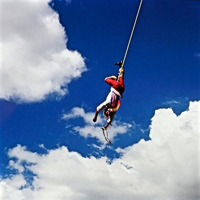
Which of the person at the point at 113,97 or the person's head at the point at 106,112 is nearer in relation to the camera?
the person at the point at 113,97

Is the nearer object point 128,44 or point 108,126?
point 128,44

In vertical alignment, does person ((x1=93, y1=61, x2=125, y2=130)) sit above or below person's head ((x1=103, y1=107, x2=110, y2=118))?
above

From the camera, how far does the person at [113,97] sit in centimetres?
749

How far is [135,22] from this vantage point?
7320 millimetres

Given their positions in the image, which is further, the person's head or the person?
the person's head

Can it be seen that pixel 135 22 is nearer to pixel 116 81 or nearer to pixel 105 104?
pixel 116 81

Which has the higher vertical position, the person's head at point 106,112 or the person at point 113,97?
the person at point 113,97

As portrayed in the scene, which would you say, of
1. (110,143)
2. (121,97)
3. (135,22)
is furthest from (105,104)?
(135,22)

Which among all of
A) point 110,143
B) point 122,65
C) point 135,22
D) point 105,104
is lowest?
point 110,143

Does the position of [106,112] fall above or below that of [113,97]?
below

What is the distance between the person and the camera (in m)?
7.49

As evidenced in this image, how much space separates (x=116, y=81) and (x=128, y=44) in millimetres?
885

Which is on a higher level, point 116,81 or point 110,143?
point 116,81

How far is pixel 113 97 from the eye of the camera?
754 cm
